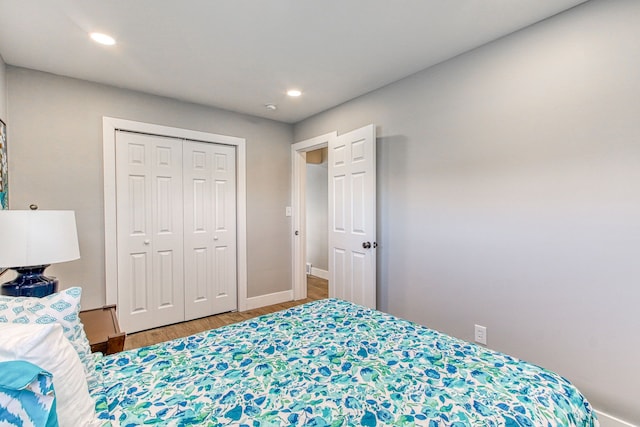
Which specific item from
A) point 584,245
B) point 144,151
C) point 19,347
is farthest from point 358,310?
point 144,151

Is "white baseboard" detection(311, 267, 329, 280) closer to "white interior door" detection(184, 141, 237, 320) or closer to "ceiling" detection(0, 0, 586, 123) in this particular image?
"white interior door" detection(184, 141, 237, 320)

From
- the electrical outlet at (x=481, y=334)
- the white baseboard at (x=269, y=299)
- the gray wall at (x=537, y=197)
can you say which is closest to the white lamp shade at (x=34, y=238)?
the white baseboard at (x=269, y=299)

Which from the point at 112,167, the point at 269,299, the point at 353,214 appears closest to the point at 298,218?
the point at 269,299

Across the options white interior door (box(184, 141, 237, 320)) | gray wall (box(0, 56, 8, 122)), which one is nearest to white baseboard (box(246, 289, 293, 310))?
white interior door (box(184, 141, 237, 320))

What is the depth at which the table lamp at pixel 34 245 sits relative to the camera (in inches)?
61.1

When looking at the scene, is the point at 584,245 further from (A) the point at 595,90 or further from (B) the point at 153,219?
(B) the point at 153,219

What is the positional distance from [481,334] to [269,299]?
2.48 m

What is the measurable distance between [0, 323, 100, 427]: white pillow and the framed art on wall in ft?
6.25

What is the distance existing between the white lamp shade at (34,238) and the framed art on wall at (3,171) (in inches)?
30.0

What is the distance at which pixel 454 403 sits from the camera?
3.25 ft

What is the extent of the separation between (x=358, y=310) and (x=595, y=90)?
1833 millimetres

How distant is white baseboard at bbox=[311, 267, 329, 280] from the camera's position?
5.36m

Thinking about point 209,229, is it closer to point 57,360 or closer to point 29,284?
point 29,284

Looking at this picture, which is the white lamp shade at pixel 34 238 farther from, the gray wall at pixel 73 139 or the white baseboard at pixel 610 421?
the white baseboard at pixel 610 421
